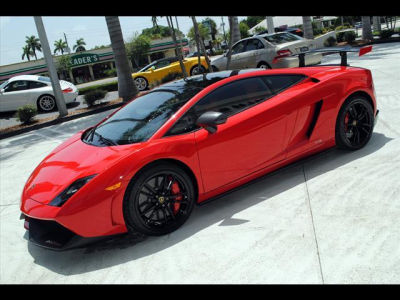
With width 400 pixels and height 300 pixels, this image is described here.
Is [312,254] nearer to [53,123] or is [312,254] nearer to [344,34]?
[53,123]

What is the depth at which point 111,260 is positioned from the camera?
3168 mm

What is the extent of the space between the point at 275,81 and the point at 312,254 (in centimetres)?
204

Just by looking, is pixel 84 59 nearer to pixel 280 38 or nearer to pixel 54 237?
pixel 280 38

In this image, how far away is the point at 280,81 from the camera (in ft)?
13.6

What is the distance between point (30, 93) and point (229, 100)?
11.9 meters

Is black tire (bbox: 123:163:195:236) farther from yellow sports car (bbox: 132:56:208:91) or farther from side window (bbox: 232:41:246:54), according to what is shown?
yellow sports car (bbox: 132:56:208:91)

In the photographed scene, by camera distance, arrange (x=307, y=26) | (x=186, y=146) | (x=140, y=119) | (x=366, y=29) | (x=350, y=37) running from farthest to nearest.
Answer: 1. (x=350, y=37)
2. (x=366, y=29)
3. (x=307, y=26)
4. (x=140, y=119)
5. (x=186, y=146)

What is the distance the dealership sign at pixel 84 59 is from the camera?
52750 millimetres

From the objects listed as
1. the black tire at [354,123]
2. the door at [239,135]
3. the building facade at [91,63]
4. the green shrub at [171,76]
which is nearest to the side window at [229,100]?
the door at [239,135]

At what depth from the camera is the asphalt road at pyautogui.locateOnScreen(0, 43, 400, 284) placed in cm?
261

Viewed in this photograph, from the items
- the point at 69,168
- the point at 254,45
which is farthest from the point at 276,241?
the point at 254,45

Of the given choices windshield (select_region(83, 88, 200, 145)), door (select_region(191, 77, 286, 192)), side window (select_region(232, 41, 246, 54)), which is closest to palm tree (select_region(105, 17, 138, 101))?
side window (select_region(232, 41, 246, 54))

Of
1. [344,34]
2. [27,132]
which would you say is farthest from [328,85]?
[344,34]

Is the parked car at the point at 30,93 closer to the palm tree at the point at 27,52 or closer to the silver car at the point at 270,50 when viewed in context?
the silver car at the point at 270,50
